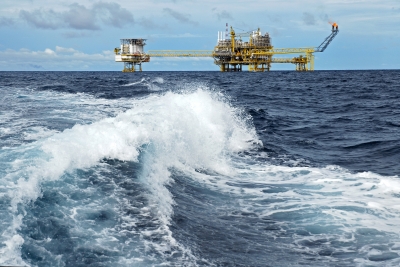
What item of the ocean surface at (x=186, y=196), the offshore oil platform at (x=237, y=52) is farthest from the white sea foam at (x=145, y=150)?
the offshore oil platform at (x=237, y=52)

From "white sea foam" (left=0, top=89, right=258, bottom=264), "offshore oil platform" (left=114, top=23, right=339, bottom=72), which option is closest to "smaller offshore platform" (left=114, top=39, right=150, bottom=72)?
"offshore oil platform" (left=114, top=23, right=339, bottom=72)

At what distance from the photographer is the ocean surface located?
19.5 feet

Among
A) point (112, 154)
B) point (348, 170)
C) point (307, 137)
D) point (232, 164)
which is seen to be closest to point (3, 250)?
point (112, 154)

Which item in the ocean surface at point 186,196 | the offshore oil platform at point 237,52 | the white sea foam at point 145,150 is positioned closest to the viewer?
the ocean surface at point 186,196

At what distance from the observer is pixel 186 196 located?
8.95 metres

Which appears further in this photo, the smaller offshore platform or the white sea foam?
the smaller offshore platform

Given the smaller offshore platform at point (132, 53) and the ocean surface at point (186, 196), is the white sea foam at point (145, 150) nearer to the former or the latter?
the ocean surface at point (186, 196)

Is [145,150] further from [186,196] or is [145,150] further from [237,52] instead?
[237,52]

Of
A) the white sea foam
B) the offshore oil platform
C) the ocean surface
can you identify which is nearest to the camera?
the ocean surface

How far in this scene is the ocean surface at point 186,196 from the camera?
5957 mm

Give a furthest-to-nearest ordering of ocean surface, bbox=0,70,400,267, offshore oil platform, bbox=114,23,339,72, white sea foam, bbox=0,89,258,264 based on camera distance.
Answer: offshore oil platform, bbox=114,23,339,72 < white sea foam, bbox=0,89,258,264 < ocean surface, bbox=0,70,400,267

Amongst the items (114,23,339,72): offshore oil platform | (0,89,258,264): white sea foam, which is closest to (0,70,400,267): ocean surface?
(0,89,258,264): white sea foam

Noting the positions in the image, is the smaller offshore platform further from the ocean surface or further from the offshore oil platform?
the ocean surface

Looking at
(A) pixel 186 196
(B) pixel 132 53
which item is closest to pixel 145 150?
(A) pixel 186 196
